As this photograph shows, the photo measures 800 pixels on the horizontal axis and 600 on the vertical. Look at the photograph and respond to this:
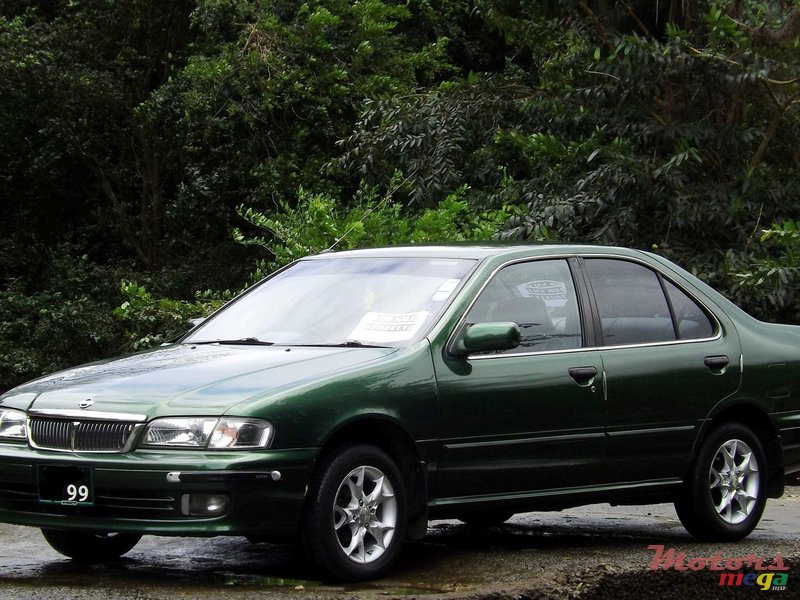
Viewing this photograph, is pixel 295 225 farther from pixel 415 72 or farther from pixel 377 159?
pixel 415 72

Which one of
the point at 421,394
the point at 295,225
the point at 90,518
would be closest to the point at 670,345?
the point at 421,394

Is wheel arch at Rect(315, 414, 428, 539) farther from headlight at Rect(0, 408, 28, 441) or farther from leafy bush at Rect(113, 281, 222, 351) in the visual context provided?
leafy bush at Rect(113, 281, 222, 351)

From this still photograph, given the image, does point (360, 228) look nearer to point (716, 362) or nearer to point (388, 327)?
point (716, 362)

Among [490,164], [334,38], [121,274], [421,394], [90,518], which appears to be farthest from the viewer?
[121,274]

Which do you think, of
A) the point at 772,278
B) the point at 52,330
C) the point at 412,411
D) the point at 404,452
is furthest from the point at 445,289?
the point at 52,330

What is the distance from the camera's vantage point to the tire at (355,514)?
611 cm

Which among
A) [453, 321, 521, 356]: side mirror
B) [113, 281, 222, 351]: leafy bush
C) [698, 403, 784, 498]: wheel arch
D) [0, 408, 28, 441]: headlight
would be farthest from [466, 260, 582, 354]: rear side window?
[113, 281, 222, 351]: leafy bush

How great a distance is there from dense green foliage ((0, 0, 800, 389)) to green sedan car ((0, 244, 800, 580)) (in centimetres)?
506

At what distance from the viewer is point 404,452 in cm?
658

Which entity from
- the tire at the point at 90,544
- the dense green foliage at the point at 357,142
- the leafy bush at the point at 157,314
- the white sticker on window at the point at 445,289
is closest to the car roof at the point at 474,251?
the white sticker on window at the point at 445,289

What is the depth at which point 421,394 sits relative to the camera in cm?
654

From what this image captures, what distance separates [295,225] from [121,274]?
13.0 metres

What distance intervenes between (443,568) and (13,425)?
2.10m

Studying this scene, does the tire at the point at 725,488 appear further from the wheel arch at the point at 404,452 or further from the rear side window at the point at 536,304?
the wheel arch at the point at 404,452
